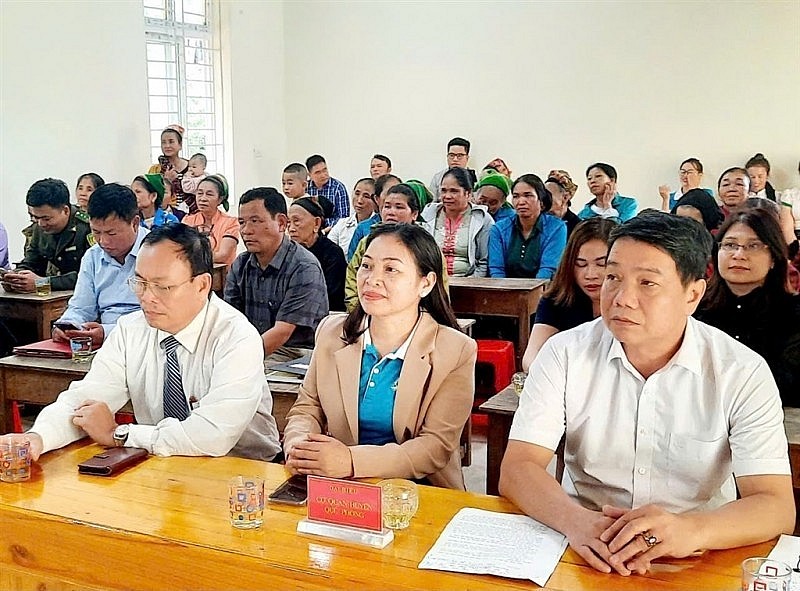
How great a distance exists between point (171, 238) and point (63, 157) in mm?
5362

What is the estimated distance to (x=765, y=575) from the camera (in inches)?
49.7

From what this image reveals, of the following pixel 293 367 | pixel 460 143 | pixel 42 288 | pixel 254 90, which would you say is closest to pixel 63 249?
pixel 42 288

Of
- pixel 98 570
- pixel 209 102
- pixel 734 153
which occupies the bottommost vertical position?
pixel 98 570

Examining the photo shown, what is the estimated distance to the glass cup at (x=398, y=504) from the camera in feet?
4.94

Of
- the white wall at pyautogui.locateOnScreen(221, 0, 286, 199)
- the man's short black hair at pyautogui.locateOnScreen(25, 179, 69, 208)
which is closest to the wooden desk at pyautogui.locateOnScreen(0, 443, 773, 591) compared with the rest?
the man's short black hair at pyautogui.locateOnScreen(25, 179, 69, 208)

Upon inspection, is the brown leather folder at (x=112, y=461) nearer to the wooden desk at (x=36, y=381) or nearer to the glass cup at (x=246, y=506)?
the glass cup at (x=246, y=506)

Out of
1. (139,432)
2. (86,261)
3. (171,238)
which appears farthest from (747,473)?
(86,261)

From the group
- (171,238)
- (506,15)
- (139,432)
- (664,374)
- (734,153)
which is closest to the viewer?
(664,374)

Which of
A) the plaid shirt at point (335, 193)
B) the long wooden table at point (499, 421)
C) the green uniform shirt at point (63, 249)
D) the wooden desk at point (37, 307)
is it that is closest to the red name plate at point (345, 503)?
the long wooden table at point (499, 421)

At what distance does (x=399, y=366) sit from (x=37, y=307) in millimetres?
2797

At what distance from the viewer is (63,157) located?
696cm

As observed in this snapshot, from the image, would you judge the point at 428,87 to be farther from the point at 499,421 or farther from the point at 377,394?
the point at 377,394

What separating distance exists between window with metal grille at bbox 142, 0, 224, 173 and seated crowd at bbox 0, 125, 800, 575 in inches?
206

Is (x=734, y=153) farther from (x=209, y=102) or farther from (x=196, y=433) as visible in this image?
(x=196, y=433)
